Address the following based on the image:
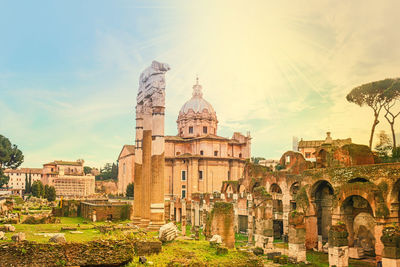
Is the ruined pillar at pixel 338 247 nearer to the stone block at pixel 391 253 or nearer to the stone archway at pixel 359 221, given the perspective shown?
the stone block at pixel 391 253

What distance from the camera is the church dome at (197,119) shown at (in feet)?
163

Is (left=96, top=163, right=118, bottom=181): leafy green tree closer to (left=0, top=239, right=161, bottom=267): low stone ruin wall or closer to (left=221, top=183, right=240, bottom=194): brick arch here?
(left=221, top=183, right=240, bottom=194): brick arch

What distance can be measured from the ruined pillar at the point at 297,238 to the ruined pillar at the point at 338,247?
6.21 feet

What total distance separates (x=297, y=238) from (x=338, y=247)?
232 cm

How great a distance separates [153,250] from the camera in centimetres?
907

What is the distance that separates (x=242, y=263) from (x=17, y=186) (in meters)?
85.9

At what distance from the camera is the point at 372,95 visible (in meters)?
28.8

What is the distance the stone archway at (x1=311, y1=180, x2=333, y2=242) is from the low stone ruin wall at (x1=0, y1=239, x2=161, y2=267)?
1344 centimetres

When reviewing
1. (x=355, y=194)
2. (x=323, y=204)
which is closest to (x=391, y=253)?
(x=355, y=194)

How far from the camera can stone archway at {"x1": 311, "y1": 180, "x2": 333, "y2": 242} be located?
19141mm

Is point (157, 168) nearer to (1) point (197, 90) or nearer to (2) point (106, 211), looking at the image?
(2) point (106, 211)

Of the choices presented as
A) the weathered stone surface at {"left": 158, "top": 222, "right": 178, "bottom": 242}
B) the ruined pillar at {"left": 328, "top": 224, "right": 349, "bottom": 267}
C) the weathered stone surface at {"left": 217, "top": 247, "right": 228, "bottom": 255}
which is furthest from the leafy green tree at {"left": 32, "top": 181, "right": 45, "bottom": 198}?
the weathered stone surface at {"left": 217, "top": 247, "right": 228, "bottom": 255}

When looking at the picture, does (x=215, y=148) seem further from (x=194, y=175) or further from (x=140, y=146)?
(x=140, y=146)

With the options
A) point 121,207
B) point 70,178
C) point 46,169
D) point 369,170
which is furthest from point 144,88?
point 46,169
